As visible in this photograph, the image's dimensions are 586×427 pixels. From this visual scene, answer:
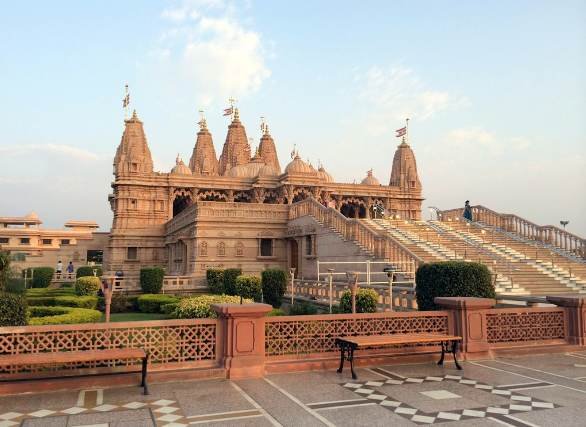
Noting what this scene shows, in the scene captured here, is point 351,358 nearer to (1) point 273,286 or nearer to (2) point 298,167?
(1) point 273,286

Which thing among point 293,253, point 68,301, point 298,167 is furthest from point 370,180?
point 68,301

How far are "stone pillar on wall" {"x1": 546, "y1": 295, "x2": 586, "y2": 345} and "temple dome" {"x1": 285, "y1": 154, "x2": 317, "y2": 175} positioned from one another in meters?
33.8

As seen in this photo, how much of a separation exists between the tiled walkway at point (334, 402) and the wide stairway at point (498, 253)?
9734 millimetres

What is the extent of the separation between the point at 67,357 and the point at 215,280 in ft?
68.2

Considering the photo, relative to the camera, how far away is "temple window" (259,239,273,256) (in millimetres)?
32312

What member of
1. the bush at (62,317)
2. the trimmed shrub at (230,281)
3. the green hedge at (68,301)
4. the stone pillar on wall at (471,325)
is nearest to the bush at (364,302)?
the stone pillar on wall at (471,325)

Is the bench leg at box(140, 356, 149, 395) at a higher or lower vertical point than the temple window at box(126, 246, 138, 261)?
lower

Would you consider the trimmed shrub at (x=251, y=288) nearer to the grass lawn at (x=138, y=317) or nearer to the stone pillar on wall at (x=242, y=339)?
the grass lawn at (x=138, y=317)

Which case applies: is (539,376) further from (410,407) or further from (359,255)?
(359,255)

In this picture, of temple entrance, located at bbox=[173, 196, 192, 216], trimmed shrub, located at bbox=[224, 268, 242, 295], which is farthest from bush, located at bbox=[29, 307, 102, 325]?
temple entrance, located at bbox=[173, 196, 192, 216]

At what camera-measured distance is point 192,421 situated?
6176 mm

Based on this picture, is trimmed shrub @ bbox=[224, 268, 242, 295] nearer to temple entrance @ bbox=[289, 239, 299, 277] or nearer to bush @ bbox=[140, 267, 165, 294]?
bush @ bbox=[140, 267, 165, 294]

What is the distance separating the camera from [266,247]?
32.5m

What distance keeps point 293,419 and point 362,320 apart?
383cm
